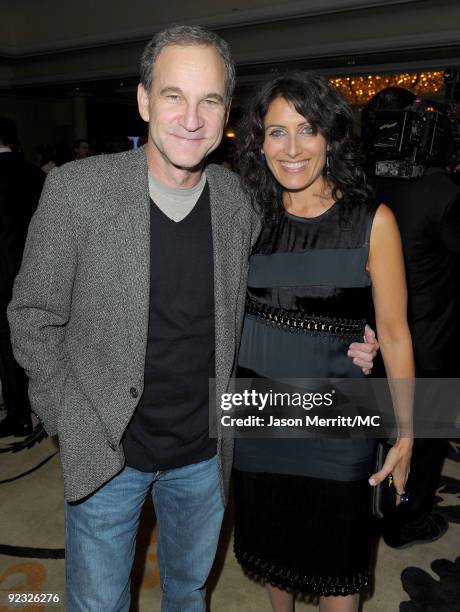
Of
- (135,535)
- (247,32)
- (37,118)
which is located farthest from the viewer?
(37,118)

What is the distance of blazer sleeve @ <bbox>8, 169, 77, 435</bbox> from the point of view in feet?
4.29

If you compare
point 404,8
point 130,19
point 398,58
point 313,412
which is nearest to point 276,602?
point 313,412

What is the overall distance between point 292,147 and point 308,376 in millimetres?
698

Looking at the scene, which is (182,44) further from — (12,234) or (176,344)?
(12,234)

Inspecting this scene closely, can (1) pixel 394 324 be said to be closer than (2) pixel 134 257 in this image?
No

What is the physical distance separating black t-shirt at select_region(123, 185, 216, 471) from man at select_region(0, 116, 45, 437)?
2.22 metres

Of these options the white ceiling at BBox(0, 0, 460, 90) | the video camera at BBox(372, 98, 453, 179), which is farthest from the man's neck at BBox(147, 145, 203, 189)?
the white ceiling at BBox(0, 0, 460, 90)

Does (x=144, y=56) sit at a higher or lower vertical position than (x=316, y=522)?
higher

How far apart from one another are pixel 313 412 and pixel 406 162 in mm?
1065

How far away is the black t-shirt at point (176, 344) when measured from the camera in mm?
1433

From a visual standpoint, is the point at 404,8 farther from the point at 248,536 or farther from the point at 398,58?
the point at 248,536

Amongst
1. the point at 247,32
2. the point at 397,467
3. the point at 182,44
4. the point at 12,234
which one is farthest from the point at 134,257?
the point at 247,32

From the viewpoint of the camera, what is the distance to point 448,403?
8.16ft

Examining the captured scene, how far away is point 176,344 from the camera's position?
1461mm
